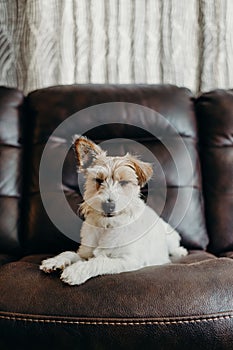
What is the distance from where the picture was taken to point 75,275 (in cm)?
126

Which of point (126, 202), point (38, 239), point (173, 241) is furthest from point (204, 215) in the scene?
point (38, 239)

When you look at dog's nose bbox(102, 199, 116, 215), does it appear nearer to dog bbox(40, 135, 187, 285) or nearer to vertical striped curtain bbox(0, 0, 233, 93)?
dog bbox(40, 135, 187, 285)

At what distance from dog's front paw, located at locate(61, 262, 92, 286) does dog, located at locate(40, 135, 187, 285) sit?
11 cm

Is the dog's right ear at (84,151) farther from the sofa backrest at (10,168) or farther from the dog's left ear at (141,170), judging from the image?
the sofa backrest at (10,168)

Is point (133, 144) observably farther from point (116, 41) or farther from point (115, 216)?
point (116, 41)

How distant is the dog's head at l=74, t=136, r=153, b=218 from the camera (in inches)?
58.6

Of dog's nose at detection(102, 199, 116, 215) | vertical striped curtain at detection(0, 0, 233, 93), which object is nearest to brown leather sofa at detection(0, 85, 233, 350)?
dog's nose at detection(102, 199, 116, 215)

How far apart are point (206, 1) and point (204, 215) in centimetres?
120

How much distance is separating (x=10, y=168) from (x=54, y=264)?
0.69 metres

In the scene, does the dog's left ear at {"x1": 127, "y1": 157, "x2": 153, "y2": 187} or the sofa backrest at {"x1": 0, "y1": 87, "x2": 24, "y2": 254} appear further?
the sofa backrest at {"x1": 0, "y1": 87, "x2": 24, "y2": 254}

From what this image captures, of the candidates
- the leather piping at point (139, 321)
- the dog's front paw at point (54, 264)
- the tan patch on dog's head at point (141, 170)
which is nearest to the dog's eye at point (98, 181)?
the tan patch on dog's head at point (141, 170)

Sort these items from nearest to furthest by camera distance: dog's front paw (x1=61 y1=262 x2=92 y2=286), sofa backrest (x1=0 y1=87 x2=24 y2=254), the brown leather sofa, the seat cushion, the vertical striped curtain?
the seat cushion, dog's front paw (x1=61 y1=262 x2=92 y2=286), the brown leather sofa, sofa backrest (x1=0 y1=87 x2=24 y2=254), the vertical striped curtain

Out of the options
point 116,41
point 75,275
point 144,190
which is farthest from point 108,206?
point 116,41

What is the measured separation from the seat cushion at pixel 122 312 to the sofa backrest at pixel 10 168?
0.61 metres
